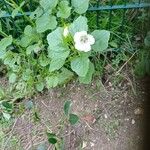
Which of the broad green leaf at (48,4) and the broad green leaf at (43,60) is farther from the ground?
the broad green leaf at (48,4)

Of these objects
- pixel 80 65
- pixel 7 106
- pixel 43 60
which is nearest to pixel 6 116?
pixel 7 106

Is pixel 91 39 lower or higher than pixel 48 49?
higher

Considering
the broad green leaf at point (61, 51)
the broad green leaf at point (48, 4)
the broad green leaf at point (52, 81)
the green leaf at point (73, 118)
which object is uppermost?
the broad green leaf at point (48, 4)

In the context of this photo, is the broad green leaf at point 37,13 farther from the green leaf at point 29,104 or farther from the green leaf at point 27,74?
the green leaf at point 29,104

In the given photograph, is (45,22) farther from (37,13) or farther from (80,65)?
(80,65)

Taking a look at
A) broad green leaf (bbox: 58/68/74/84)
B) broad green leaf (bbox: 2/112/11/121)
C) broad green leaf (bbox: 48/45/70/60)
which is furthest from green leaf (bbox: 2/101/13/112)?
broad green leaf (bbox: 48/45/70/60)

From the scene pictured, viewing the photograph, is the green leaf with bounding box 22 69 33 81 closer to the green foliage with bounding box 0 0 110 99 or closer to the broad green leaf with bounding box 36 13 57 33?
the green foliage with bounding box 0 0 110 99

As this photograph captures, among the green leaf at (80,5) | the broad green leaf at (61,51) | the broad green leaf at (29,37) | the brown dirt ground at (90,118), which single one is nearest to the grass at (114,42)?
the brown dirt ground at (90,118)
